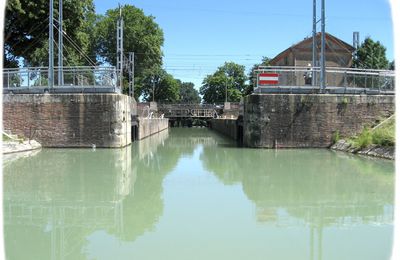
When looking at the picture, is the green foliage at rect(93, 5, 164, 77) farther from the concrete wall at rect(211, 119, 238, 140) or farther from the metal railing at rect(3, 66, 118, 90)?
the metal railing at rect(3, 66, 118, 90)

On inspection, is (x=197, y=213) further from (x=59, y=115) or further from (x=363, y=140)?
(x=59, y=115)

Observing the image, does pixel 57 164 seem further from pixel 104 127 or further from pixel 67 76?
pixel 67 76

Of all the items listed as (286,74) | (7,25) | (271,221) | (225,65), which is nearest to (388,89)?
(286,74)

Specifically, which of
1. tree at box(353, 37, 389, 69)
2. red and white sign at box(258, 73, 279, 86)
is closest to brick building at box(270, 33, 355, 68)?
tree at box(353, 37, 389, 69)

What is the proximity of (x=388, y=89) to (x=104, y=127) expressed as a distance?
45.2 feet

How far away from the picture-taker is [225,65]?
325 ft

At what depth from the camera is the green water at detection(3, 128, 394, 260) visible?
5.97 meters

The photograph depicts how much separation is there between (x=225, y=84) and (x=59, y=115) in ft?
240

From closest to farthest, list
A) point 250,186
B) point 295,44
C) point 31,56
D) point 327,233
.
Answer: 1. point 327,233
2. point 250,186
3. point 31,56
4. point 295,44

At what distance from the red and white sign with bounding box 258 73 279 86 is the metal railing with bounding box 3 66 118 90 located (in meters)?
6.83

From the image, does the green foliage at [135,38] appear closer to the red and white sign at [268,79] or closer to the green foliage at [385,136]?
the red and white sign at [268,79]

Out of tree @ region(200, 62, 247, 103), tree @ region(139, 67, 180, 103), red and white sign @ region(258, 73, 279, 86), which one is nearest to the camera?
red and white sign @ region(258, 73, 279, 86)

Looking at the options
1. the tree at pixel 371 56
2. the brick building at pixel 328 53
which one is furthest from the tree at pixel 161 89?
the tree at pixel 371 56

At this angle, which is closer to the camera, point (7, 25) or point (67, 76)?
point (67, 76)
